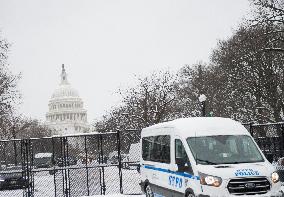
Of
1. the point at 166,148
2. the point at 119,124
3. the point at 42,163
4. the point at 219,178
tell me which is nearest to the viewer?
the point at 219,178

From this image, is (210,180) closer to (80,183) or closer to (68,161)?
(80,183)

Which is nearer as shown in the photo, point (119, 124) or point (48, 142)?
point (48, 142)

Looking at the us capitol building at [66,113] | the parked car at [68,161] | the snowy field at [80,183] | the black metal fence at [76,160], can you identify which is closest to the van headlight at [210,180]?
the black metal fence at [76,160]

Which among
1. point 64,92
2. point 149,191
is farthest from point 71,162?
point 64,92

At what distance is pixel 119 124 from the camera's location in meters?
60.8

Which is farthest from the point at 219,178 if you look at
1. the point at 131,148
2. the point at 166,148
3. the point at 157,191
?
the point at 131,148

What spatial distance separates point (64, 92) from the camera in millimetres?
183750

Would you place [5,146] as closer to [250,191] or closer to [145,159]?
[145,159]

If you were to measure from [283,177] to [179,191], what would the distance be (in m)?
6.47

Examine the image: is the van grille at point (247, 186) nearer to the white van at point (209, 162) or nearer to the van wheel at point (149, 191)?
the white van at point (209, 162)

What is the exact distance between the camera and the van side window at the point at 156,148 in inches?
546

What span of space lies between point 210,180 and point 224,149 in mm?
1311

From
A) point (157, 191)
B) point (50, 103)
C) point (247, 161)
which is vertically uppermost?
point (50, 103)

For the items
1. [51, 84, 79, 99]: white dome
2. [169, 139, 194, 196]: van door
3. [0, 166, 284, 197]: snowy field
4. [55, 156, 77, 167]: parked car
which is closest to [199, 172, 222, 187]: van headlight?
[169, 139, 194, 196]: van door
